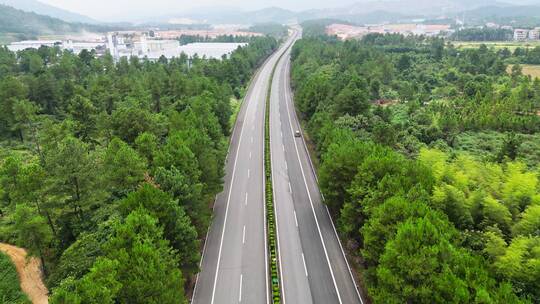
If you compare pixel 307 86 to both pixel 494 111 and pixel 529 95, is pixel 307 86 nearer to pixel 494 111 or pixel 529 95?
pixel 494 111

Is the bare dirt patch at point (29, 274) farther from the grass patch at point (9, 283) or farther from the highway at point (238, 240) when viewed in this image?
the highway at point (238, 240)

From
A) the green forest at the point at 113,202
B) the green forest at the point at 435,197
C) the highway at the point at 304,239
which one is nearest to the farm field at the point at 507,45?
the green forest at the point at 435,197

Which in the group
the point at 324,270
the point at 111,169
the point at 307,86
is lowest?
the point at 324,270

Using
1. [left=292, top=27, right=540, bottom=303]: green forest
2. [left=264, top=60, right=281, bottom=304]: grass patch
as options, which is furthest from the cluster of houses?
[left=264, top=60, right=281, bottom=304]: grass patch

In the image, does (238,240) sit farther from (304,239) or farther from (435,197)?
(435,197)

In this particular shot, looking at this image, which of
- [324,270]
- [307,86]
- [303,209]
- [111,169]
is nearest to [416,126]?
[307,86]

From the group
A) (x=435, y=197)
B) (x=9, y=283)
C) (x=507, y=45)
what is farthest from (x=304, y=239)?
(x=507, y=45)
